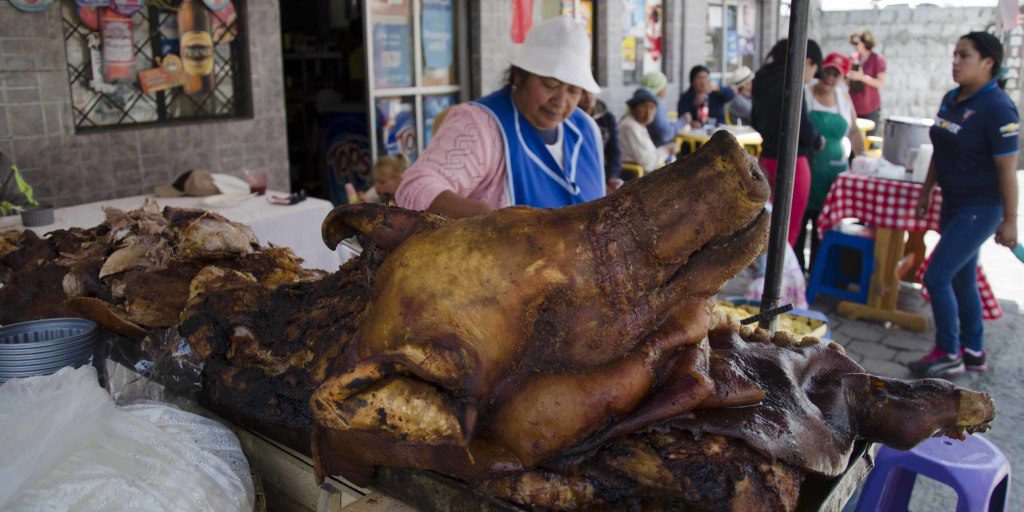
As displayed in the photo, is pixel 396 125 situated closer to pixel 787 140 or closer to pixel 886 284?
pixel 886 284

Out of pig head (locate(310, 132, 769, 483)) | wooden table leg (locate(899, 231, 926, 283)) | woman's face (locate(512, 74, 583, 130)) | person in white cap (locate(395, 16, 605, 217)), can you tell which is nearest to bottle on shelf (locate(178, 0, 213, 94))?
person in white cap (locate(395, 16, 605, 217))

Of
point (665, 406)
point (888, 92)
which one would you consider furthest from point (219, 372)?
point (888, 92)

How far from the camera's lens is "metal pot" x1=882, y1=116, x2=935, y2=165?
5844 millimetres

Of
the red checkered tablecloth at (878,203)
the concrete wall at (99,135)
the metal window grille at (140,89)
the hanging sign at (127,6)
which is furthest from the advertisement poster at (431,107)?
the red checkered tablecloth at (878,203)

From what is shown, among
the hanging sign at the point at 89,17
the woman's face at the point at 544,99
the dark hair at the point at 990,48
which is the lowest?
the woman's face at the point at 544,99

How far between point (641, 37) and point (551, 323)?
10.2m

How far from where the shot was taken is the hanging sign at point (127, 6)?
190 inches

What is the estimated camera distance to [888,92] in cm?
1501

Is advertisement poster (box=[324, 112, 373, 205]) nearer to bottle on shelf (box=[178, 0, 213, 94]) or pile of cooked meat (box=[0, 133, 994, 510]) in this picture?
bottle on shelf (box=[178, 0, 213, 94])

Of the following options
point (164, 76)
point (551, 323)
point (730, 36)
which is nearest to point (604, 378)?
point (551, 323)

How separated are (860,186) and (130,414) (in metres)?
5.42

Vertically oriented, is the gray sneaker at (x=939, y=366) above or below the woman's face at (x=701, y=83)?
below

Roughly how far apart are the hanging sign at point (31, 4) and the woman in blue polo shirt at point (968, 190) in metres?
5.30

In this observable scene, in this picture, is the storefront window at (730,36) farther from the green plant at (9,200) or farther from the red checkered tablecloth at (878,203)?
the green plant at (9,200)
